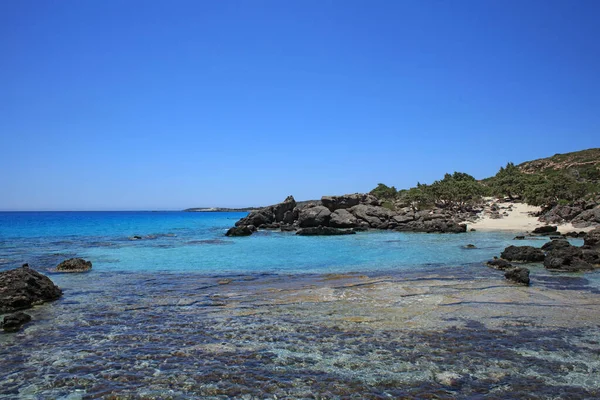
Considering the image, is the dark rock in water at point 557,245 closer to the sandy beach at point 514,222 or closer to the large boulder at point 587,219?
the sandy beach at point 514,222

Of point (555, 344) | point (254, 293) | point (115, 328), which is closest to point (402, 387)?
point (555, 344)

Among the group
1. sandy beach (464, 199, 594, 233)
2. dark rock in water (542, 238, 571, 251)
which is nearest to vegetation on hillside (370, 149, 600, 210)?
sandy beach (464, 199, 594, 233)

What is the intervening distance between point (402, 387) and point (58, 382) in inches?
260

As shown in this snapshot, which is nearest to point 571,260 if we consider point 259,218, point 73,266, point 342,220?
point 73,266

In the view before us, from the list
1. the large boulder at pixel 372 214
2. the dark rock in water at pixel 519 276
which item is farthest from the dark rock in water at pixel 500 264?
the large boulder at pixel 372 214

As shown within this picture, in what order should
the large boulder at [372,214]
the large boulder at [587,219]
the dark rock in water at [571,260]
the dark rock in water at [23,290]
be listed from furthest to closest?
the large boulder at [372,214] < the large boulder at [587,219] < the dark rock in water at [571,260] < the dark rock in water at [23,290]

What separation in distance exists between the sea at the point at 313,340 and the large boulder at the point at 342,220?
42.1 m

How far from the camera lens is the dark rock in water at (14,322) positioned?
37.3ft

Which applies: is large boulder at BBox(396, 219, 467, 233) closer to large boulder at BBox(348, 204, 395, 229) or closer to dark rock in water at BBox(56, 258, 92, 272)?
large boulder at BBox(348, 204, 395, 229)

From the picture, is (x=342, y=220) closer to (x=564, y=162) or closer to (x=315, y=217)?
(x=315, y=217)

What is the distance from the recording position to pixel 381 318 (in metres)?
12.3

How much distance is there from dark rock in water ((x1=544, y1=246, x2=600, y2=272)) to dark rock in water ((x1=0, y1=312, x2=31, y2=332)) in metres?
23.7

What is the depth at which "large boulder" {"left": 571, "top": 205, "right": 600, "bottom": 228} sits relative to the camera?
45969mm

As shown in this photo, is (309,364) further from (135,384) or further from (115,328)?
→ (115,328)
